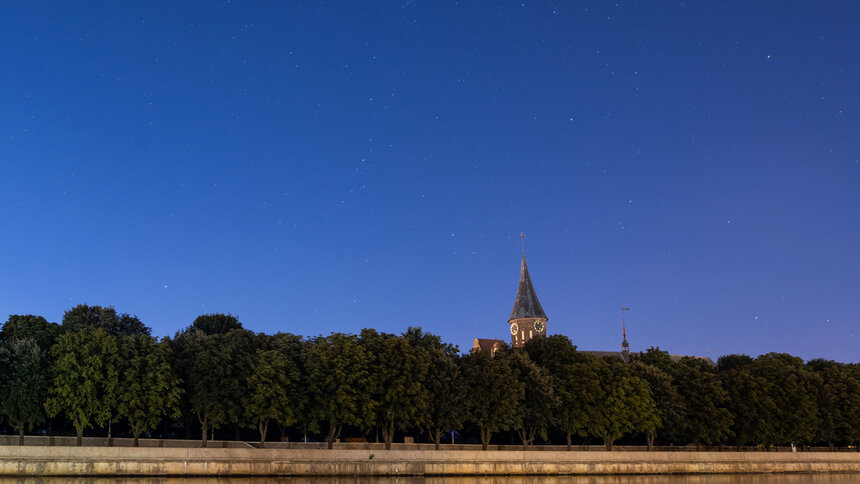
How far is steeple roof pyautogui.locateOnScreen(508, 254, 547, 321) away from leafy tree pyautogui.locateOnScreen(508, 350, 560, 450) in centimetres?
7649

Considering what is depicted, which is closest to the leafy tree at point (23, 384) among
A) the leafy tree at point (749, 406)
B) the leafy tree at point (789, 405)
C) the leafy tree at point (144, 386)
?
the leafy tree at point (144, 386)

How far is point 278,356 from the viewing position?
200ft

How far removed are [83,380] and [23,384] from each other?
3.73 metres

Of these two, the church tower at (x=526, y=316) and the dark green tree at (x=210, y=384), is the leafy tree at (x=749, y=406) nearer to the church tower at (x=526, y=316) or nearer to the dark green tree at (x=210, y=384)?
the dark green tree at (x=210, y=384)

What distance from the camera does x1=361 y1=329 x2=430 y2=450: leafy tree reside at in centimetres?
6041

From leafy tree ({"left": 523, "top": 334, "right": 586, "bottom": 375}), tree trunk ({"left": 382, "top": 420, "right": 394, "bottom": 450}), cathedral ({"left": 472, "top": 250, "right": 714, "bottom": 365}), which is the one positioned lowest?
tree trunk ({"left": 382, "top": 420, "right": 394, "bottom": 450})

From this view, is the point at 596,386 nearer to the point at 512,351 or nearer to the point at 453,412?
the point at 512,351

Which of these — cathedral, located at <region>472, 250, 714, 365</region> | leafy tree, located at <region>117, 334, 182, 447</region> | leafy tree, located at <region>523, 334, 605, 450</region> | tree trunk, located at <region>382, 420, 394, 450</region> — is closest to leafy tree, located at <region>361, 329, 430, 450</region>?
tree trunk, located at <region>382, 420, 394, 450</region>

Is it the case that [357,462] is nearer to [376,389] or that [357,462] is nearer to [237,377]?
[376,389]

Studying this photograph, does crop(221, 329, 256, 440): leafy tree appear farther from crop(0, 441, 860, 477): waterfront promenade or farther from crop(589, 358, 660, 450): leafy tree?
crop(589, 358, 660, 450): leafy tree

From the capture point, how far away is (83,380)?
54.4m

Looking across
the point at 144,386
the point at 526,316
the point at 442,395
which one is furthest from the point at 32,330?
the point at 526,316

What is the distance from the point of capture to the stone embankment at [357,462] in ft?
156

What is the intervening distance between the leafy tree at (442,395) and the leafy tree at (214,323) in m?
23.0
